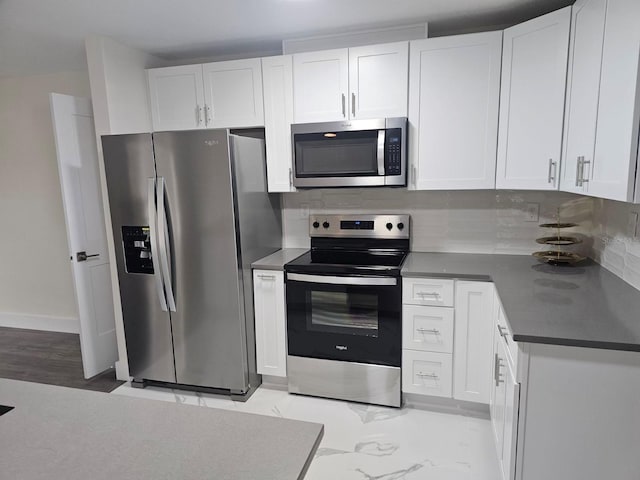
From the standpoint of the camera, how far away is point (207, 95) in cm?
290

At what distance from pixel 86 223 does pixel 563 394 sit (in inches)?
123

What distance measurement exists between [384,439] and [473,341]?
0.75 meters

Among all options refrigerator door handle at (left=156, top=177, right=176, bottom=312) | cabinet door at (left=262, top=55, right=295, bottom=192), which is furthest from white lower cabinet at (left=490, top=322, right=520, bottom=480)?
refrigerator door handle at (left=156, top=177, right=176, bottom=312)

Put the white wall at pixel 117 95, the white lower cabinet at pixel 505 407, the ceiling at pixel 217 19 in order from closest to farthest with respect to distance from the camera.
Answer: the white lower cabinet at pixel 505 407, the ceiling at pixel 217 19, the white wall at pixel 117 95

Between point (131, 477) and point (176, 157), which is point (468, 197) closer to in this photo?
point (176, 157)

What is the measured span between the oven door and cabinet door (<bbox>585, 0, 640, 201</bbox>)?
1194mm

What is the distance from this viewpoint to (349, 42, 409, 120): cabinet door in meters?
2.52

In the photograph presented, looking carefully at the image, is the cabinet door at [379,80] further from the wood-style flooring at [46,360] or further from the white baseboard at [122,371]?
the wood-style flooring at [46,360]

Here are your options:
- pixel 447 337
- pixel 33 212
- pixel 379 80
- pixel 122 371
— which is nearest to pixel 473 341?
pixel 447 337

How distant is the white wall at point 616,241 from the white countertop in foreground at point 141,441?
1.81 m

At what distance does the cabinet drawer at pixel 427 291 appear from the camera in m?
2.36

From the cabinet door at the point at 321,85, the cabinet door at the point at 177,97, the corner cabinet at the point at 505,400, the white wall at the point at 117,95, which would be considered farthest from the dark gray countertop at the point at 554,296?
the white wall at the point at 117,95

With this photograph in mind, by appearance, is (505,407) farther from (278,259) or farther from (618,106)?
(278,259)

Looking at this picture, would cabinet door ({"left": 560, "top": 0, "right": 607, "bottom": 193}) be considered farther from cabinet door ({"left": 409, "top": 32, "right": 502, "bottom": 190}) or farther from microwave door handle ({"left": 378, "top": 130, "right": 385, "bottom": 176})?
microwave door handle ({"left": 378, "top": 130, "right": 385, "bottom": 176})
